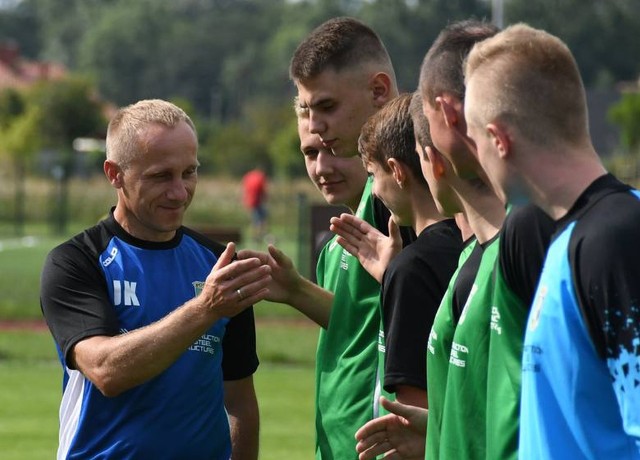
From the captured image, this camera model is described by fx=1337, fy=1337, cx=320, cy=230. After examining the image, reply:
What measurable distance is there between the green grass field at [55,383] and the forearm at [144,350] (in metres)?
6.76

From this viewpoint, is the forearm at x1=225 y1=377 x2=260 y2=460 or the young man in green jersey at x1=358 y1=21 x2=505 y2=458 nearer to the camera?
the young man in green jersey at x1=358 y1=21 x2=505 y2=458

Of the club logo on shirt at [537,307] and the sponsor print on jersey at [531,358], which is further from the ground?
the club logo on shirt at [537,307]

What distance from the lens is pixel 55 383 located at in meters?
15.4

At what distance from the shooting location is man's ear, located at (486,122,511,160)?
314cm

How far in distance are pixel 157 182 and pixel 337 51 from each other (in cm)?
101

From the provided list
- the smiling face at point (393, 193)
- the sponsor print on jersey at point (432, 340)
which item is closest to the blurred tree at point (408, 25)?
the smiling face at point (393, 193)

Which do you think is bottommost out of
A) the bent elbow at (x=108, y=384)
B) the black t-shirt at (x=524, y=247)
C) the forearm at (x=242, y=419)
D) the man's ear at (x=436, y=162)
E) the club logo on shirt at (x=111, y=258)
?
the forearm at (x=242, y=419)

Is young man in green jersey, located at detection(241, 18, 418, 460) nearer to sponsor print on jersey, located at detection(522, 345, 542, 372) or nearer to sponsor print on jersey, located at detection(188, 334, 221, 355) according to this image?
sponsor print on jersey, located at detection(188, 334, 221, 355)

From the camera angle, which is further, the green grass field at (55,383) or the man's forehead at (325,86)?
the green grass field at (55,383)

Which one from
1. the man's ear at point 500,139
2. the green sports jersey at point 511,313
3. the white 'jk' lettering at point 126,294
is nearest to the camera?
the man's ear at point 500,139

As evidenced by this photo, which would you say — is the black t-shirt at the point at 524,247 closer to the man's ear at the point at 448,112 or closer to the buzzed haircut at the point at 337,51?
the man's ear at the point at 448,112

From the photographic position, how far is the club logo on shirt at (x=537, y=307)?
304 cm

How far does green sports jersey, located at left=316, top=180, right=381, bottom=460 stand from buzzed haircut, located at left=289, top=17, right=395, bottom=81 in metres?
0.55

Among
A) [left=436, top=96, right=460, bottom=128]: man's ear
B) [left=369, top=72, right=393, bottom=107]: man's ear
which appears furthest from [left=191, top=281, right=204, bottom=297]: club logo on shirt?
[left=436, top=96, right=460, bottom=128]: man's ear
